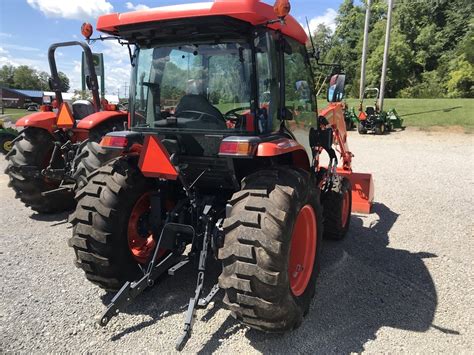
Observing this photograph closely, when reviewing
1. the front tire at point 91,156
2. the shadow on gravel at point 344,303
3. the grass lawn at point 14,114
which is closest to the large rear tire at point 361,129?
the shadow on gravel at point 344,303

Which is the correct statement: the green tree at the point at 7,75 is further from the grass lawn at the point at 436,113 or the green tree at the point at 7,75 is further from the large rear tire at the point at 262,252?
the large rear tire at the point at 262,252

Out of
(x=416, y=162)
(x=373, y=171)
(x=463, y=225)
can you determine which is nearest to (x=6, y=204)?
(x=463, y=225)

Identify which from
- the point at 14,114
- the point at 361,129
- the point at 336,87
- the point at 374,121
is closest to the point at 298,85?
the point at 336,87

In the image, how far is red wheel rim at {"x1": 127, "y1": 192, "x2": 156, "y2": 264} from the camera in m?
3.53

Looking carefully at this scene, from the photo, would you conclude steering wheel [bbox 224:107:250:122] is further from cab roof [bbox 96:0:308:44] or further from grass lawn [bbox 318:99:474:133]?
grass lawn [bbox 318:99:474:133]

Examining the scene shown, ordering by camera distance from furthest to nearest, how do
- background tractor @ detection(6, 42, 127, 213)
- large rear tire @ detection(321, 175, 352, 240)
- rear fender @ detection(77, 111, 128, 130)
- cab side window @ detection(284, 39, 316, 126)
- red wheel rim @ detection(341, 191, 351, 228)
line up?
background tractor @ detection(6, 42, 127, 213) → rear fender @ detection(77, 111, 128, 130) → red wheel rim @ detection(341, 191, 351, 228) → large rear tire @ detection(321, 175, 352, 240) → cab side window @ detection(284, 39, 316, 126)

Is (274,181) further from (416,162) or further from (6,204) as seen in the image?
(416,162)

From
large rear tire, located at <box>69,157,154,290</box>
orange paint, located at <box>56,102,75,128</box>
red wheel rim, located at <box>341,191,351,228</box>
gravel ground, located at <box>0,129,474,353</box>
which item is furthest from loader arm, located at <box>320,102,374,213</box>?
orange paint, located at <box>56,102,75,128</box>

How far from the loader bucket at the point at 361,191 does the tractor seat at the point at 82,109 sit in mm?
4186

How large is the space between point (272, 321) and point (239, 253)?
0.54 meters

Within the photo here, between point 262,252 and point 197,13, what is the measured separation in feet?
5.59

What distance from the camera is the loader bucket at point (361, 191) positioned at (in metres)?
5.95

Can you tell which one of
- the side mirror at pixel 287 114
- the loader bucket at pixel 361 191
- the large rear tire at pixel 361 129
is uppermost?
the side mirror at pixel 287 114

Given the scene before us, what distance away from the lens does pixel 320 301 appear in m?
3.51
